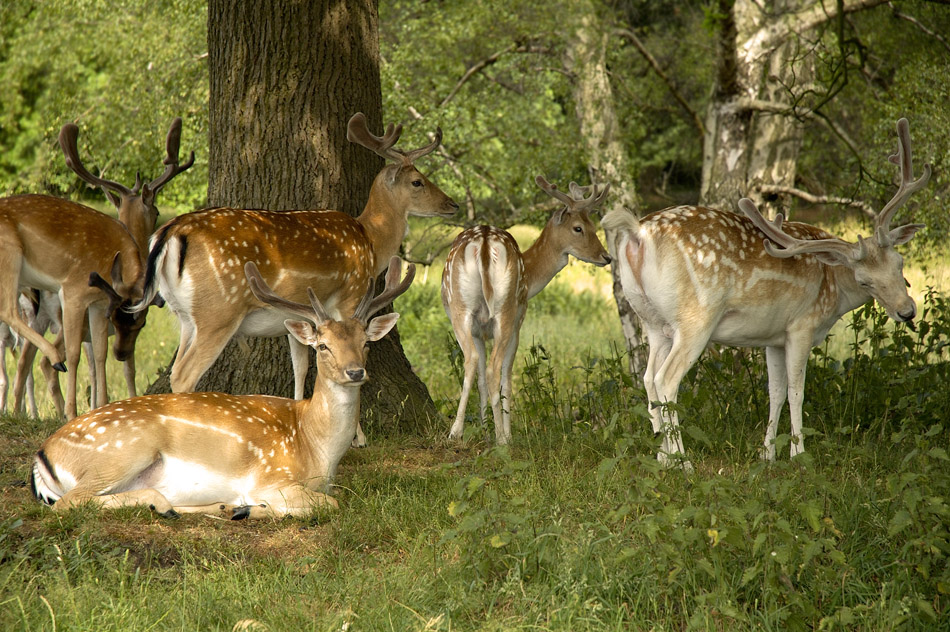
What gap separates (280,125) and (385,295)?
189 cm

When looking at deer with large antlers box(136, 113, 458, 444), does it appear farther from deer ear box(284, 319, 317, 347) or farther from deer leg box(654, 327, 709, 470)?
deer leg box(654, 327, 709, 470)

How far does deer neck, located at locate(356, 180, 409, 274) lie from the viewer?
654cm

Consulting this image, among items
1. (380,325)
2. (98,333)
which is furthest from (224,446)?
(98,333)

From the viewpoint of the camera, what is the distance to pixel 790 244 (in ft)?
17.9

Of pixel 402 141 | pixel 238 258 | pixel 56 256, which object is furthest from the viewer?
pixel 402 141

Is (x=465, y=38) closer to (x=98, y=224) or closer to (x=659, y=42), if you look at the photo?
(x=659, y=42)

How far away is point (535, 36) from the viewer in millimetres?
11375

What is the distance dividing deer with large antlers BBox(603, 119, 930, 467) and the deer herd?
11 millimetres

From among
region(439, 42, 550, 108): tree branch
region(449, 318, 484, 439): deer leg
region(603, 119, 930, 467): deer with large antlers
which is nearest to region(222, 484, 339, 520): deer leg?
region(449, 318, 484, 439): deer leg

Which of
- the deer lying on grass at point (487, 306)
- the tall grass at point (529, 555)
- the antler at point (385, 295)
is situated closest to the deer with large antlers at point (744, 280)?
the tall grass at point (529, 555)

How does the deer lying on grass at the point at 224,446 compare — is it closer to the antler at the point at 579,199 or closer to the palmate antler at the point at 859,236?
the palmate antler at the point at 859,236

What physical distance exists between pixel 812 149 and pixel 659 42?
3.55 metres

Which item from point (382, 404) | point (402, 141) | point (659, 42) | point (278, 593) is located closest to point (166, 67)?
point (402, 141)

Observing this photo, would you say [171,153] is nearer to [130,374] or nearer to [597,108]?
[130,374]
